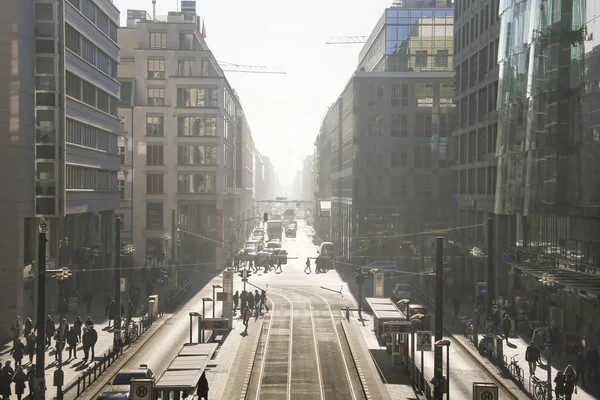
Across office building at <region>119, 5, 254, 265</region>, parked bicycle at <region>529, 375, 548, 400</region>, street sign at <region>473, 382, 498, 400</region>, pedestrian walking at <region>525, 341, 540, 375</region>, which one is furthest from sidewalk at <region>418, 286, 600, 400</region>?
office building at <region>119, 5, 254, 265</region>

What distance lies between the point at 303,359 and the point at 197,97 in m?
62.4

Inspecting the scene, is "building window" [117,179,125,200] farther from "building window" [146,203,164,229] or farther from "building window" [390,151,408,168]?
"building window" [390,151,408,168]

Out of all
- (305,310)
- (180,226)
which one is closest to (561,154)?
(305,310)

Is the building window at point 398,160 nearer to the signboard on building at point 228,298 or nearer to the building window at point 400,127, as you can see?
the building window at point 400,127

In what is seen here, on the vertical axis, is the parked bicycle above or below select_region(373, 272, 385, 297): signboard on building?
below

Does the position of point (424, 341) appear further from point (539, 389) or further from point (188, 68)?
point (188, 68)

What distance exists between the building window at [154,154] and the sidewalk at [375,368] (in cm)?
5086

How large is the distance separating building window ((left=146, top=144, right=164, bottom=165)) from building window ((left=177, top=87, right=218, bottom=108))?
5646mm

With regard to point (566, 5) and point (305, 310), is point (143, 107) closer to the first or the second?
point (305, 310)

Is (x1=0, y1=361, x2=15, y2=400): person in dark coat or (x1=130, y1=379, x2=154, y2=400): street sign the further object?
(x1=0, y1=361, x2=15, y2=400): person in dark coat

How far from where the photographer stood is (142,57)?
10238 centimetres

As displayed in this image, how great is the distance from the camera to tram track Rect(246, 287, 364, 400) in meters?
35.2

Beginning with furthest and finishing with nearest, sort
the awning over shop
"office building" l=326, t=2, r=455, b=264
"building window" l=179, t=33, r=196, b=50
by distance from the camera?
"building window" l=179, t=33, r=196, b=50
"office building" l=326, t=2, r=455, b=264
the awning over shop

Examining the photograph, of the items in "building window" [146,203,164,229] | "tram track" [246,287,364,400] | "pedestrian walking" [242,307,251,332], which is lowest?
"tram track" [246,287,364,400]
